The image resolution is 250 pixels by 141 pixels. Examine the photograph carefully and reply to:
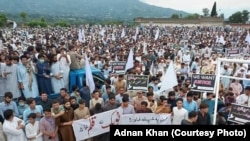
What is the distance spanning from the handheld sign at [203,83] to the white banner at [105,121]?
96 centimetres

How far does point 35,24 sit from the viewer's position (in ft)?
218

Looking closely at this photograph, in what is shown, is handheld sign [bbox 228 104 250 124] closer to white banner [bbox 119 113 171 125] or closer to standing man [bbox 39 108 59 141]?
white banner [bbox 119 113 171 125]

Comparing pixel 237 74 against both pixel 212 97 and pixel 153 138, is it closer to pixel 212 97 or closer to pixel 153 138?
pixel 212 97

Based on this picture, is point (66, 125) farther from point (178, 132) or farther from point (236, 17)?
point (236, 17)

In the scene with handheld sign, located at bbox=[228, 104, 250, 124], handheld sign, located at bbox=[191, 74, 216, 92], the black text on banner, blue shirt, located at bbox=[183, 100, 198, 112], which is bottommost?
blue shirt, located at bbox=[183, 100, 198, 112]

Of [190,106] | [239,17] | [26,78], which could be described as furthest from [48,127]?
[239,17]

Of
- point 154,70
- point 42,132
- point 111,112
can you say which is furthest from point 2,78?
point 154,70

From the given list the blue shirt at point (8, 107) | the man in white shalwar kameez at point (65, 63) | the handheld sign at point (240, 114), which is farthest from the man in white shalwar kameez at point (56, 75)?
the handheld sign at point (240, 114)

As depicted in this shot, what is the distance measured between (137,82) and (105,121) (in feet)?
6.98

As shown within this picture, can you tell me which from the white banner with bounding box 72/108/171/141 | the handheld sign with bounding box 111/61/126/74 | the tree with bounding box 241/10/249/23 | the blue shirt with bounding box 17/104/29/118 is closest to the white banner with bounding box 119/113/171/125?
the white banner with bounding box 72/108/171/141

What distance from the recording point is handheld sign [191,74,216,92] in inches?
320

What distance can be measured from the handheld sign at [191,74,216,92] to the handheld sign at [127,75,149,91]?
1442 mm

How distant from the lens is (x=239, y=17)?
87.6 meters

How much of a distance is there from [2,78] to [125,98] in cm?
334
